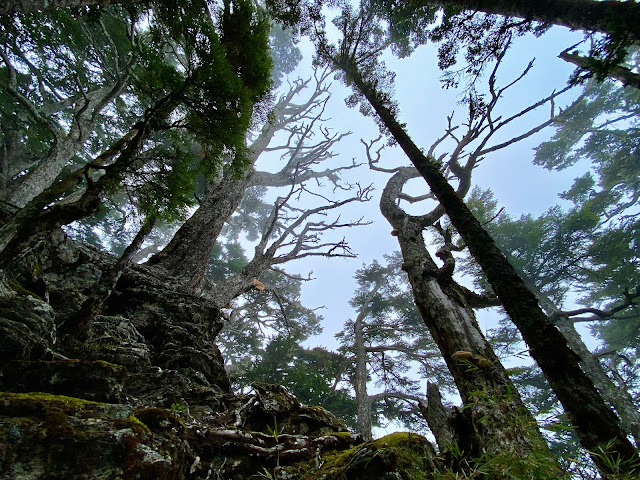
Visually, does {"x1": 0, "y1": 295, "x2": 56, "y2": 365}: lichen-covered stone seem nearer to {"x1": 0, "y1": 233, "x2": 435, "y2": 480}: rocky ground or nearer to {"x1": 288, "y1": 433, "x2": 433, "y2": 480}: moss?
{"x1": 0, "y1": 233, "x2": 435, "y2": 480}: rocky ground

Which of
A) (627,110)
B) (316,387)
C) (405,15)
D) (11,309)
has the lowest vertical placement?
(11,309)

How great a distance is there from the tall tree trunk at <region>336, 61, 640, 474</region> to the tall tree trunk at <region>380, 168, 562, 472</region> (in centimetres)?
26

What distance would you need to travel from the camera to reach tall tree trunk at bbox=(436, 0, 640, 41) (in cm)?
351

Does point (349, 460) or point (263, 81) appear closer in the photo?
point (349, 460)

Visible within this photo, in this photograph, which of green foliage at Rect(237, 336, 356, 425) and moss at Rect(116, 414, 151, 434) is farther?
green foliage at Rect(237, 336, 356, 425)

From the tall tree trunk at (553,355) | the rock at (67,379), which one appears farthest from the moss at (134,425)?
the tall tree trunk at (553,355)

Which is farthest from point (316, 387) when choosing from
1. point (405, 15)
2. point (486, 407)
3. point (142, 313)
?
point (405, 15)

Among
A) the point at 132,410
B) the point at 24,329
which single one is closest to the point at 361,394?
the point at 132,410

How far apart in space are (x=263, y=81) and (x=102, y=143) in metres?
11.5

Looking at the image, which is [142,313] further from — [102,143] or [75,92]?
[102,143]

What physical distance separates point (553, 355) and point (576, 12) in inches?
182

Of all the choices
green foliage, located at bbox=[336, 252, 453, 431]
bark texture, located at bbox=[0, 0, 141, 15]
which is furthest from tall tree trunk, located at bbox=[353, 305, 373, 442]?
bark texture, located at bbox=[0, 0, 141, 15]

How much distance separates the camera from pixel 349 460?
2.03 metres

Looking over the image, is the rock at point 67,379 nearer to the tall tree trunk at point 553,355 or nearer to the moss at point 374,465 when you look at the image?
the moss at point 374,465
